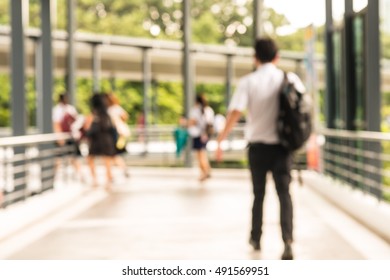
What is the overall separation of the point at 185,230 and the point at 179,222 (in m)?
0.67

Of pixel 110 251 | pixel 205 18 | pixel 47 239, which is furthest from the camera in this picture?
pixel 205 18

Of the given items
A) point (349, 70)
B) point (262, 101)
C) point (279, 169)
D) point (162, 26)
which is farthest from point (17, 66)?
point (162, 26)

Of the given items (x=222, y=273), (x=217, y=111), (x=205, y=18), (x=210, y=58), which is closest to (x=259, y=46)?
(x=222, y=273)

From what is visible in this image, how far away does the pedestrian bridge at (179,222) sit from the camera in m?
6.90

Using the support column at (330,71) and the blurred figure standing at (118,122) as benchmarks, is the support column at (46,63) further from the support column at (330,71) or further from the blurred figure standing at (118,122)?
the support column at (330,71)

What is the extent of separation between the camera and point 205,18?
54.1 meters

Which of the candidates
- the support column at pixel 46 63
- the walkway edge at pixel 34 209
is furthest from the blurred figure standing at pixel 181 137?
the support column at pixel 46 63

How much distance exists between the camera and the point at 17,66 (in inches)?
371

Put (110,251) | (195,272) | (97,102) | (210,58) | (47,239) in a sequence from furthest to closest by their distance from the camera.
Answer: (210,58)
(97,102)
(47,239)
(110,251)
(195,272)

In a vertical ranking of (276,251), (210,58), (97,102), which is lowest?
(276,251)

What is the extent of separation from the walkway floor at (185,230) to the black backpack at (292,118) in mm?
939

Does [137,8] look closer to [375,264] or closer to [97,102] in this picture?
[97,102]

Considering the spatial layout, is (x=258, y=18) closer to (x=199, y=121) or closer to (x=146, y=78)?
(x=199, y=121)

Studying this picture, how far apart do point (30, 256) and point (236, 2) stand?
5329 centimetres
